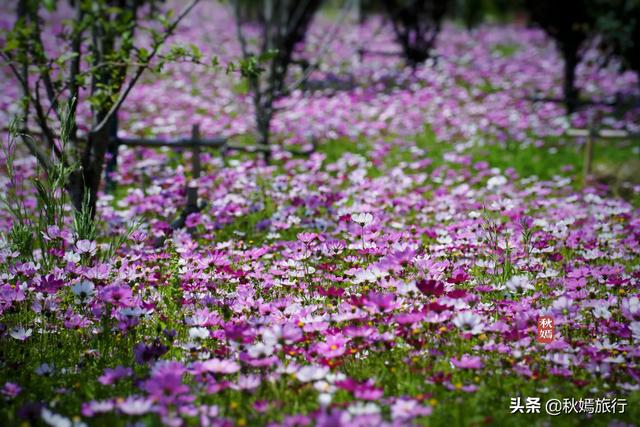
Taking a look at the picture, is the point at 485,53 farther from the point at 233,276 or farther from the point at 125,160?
the point at 233,276

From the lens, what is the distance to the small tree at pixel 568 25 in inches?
507

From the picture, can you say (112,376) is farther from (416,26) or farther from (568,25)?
(416,26)

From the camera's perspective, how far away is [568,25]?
1303 centimetres

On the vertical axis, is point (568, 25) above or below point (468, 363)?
above

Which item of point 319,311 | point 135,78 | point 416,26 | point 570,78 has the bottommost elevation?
point 319,311

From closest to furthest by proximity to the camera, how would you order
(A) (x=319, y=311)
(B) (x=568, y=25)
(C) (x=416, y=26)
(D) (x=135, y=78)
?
(A) (x=319, y=311) → (D) (x=135, y=78) → (B) (x=568, y=25) → (C) (x=416, y=26)

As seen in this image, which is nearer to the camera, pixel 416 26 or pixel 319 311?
pixel 319 311

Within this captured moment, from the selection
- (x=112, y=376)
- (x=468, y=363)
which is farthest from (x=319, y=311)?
(x=112, y=376)

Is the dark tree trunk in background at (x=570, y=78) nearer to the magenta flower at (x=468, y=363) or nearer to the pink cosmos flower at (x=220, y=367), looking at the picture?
the magenta flower at (x=468, y=363)

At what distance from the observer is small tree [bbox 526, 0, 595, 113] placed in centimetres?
1288

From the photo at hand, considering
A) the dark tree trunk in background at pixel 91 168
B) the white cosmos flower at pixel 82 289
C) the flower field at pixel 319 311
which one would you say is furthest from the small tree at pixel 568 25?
the white cosmos flower at pixel 82 289

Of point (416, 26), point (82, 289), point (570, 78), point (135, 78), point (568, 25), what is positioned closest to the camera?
point (82, 289)

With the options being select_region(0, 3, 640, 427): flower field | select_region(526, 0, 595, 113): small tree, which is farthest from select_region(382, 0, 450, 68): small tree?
select_region(0, 3, 640, 427): flower field

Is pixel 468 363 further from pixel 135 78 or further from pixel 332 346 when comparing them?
pixel 135 78
